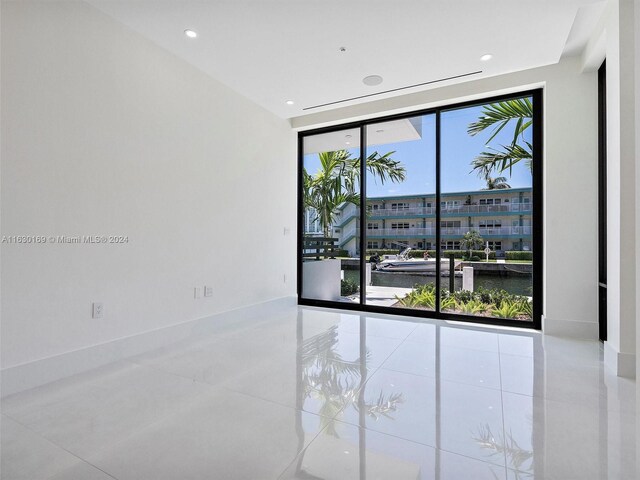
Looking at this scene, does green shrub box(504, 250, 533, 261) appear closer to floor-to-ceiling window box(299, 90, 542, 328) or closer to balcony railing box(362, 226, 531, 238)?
floor-to-ceiling window box(299, 90, 542, 328)

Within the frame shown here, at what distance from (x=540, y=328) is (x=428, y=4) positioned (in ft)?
11.5

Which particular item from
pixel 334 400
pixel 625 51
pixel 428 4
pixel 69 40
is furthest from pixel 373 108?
pixel 334 400

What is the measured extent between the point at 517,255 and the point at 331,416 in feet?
10.3

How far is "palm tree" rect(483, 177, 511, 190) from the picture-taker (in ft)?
12.8

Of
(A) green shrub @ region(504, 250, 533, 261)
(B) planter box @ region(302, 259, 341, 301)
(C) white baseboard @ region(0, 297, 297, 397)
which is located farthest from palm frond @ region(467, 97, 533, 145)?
(C) white baseboard @ region(0, 297, 297, 397)

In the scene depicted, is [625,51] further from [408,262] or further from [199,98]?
[199,98]

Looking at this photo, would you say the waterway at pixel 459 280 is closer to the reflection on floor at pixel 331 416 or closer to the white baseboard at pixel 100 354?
the reflection on floor at pixel 331 416

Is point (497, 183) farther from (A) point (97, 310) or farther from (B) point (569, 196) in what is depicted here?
(A) point (97, 310)

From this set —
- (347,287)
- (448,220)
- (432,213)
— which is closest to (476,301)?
(448,220)

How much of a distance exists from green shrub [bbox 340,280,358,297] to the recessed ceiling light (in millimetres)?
2678

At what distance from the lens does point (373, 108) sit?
439cm

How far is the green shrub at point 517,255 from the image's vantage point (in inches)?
150

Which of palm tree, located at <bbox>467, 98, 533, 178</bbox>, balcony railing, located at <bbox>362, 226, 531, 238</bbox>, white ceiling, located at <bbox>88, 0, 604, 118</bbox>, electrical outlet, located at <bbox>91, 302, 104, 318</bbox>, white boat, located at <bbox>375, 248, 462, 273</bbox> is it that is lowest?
electrical outlet, located at <bbox>91, 302, 104, 318</bbox>

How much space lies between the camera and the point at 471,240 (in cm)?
404
